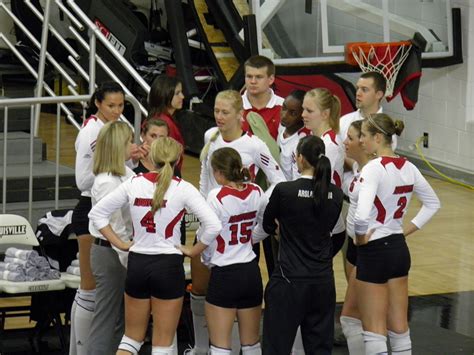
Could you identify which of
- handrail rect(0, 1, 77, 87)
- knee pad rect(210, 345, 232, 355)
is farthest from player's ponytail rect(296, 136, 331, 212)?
handrail rect(0, 1, 77, 87)

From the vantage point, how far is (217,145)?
664 centimetres

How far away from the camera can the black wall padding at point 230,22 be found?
12.1 m

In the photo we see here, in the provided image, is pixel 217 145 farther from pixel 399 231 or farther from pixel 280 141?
pixel 399 231

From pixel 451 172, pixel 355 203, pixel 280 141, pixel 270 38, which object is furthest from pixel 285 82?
pixel 355 203

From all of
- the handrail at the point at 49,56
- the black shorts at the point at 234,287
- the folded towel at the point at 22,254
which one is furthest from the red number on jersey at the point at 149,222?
the handrail at the point at 49,56

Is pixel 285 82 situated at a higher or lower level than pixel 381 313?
higher

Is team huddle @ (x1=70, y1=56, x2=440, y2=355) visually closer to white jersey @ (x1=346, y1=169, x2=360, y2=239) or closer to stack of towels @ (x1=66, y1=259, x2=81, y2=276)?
white jersey @ (x1=346, y1=169, x2=360, y2=239)

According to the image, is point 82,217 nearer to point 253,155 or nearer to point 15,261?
point 15,261

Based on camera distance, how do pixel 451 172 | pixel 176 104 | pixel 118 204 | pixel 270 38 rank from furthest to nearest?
1. pixel 451 172
2. pixel 270 38
3. pixel 176 104
4. pixel 118 204

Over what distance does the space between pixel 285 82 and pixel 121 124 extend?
20.3 ft

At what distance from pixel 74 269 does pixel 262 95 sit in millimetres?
1572

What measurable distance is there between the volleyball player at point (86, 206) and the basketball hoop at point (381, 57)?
5213 millimetres

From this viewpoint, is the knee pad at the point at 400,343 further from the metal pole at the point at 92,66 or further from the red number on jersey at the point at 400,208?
the metal pole at the point at 92,66

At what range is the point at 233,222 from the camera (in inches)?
238
